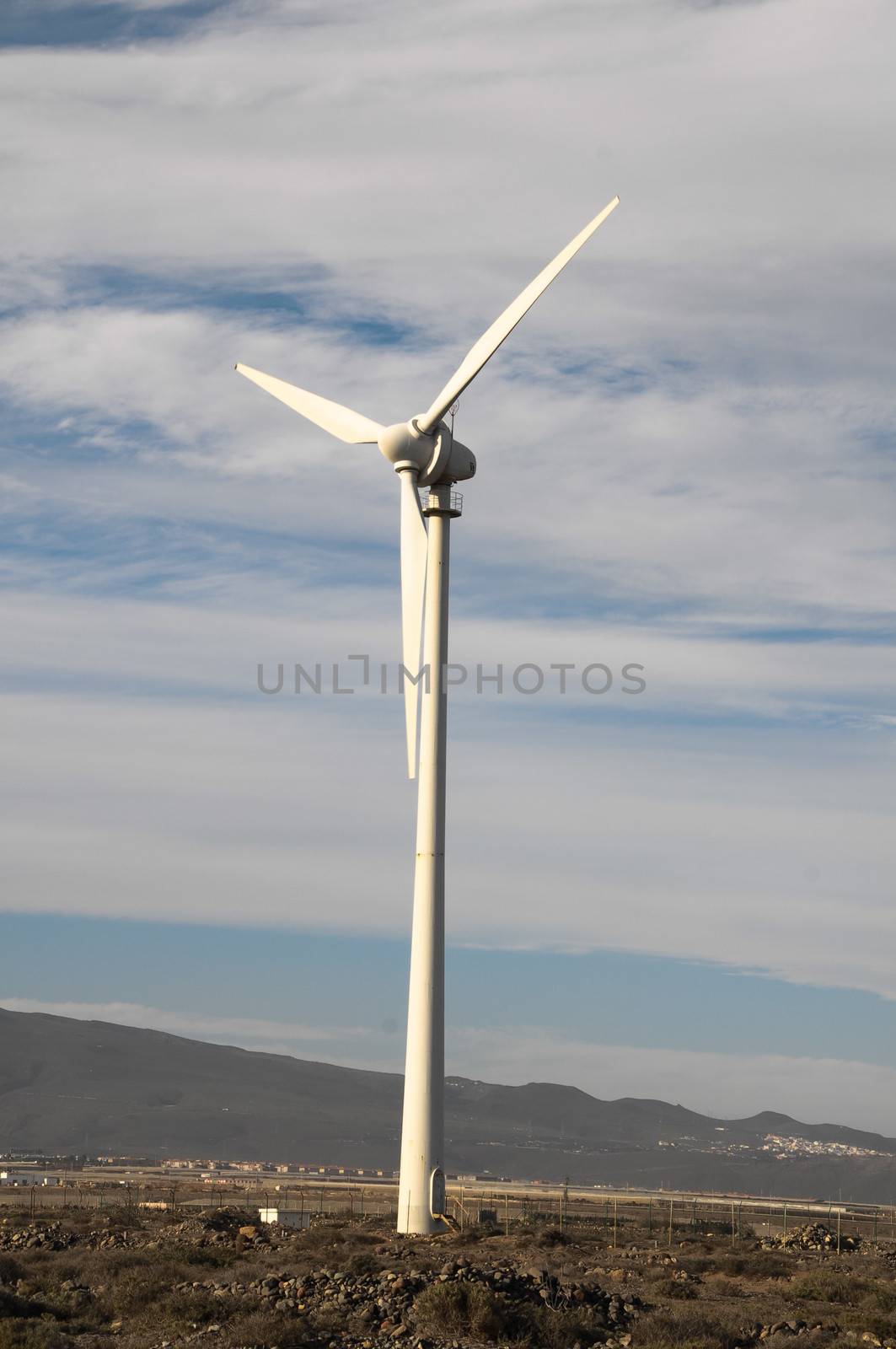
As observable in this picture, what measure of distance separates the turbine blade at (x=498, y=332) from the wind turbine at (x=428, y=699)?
26 mm

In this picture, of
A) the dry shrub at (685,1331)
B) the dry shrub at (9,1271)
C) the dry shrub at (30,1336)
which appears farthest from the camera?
the dry shrub at (9,1271)

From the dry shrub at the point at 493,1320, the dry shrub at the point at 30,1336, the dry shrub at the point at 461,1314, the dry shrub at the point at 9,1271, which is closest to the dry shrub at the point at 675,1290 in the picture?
the dry shrub at the point at 493,1320

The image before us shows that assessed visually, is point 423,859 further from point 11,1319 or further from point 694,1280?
point 11,1319

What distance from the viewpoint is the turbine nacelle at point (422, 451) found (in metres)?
49.0

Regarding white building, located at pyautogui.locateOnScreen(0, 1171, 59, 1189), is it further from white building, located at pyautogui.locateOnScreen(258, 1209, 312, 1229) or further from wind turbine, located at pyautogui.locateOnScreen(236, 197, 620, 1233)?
wind turbine, located at pyautogui.locateOnScreen(236, 197, 620, 1233)

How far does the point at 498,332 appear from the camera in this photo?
4759 centimetres

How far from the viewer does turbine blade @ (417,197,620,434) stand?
45.4 meters

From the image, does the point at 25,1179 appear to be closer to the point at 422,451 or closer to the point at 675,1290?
the point at 422,451

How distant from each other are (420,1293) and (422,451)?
86.5ft

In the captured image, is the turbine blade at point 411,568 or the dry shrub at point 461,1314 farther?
the turbine blade at point 411,568

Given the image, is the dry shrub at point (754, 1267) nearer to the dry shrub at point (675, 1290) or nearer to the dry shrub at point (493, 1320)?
the dry shrub at point (675, 1290)

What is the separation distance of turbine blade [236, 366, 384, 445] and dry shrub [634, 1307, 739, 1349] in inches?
1144

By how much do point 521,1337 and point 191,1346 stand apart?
20.4 feet

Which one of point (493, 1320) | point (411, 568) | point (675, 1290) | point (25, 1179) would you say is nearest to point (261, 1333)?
point (493, 1320)
